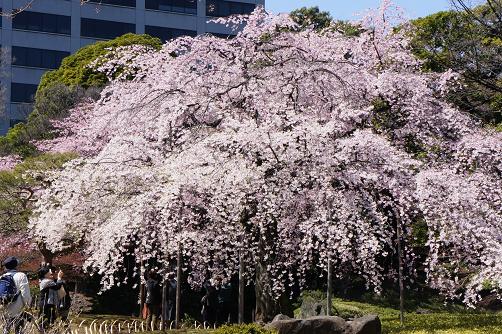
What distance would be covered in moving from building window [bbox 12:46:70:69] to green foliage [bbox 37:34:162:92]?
53.1 feet

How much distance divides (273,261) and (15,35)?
4502cm

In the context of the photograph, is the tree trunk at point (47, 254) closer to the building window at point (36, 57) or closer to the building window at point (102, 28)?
the building window at point (36, 57)

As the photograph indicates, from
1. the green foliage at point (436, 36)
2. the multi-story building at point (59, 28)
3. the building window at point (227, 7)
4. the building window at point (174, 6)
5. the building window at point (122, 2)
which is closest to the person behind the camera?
the green foliage at point (436, 36)

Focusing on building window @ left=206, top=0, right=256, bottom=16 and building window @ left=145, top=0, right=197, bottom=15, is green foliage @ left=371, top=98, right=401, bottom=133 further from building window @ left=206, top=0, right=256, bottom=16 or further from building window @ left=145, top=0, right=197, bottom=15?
building window @ left=206, top=0, right=256, bottom=16

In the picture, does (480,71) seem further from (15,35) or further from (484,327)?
(15,35)

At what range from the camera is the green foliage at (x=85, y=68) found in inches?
1350

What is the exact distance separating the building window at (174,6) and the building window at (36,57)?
8.23 meters

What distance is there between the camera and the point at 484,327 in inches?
530

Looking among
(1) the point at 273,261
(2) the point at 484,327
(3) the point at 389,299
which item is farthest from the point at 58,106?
(2) the point at 484,327

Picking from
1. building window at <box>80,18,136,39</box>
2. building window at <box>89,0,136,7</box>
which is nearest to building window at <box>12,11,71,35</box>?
building window at <box>80,18,136,39</box>

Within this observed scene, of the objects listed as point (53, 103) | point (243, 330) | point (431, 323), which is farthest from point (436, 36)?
point (243, 330)

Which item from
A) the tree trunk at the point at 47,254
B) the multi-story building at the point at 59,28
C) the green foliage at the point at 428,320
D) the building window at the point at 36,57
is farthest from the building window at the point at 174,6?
the green foliage at the point at 428,320

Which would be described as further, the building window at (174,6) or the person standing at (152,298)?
the building window at (174,6)

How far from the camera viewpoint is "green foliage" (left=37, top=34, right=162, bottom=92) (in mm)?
34281
